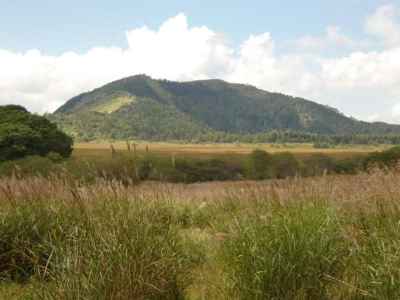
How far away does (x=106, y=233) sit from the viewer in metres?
4.45

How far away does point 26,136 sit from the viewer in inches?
1612

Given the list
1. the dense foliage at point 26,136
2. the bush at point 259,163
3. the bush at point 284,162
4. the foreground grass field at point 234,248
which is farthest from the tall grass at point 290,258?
the bush at point 284,162

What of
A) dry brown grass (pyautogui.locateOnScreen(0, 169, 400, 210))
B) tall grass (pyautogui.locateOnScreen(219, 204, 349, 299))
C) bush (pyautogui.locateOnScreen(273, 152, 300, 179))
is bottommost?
bush (pyautogui.locateOnScreen(273, 152, 300, 179))

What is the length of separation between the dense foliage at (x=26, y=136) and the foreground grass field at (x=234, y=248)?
36458mm

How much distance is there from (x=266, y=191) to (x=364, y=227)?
155cm

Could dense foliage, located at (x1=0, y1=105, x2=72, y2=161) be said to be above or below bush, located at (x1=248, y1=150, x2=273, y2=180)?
above

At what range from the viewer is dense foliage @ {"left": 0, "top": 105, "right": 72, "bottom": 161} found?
39.9 m

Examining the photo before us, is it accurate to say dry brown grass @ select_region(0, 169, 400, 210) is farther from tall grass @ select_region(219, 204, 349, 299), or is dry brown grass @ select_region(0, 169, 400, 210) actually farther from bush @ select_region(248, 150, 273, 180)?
bush @ select_region(248, 150, 273, 180)

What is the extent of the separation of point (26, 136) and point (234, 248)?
3954cm

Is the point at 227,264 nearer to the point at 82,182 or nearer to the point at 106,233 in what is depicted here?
the point at 106,233

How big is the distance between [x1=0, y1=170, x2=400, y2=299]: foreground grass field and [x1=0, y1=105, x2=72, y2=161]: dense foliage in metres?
36.5

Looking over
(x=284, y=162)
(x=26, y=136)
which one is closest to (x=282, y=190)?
(x=26, y=136)

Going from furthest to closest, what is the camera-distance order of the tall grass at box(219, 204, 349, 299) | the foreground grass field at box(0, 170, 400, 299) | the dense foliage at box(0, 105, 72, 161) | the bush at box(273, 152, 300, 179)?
the bush at box(273, 152, 300, 179) → the dense foliage at box(0, 105, 72, 161) → the tall grass at box(219, 204, 349, 299) → the foreground grass field at box(0, 170, 400, 299)

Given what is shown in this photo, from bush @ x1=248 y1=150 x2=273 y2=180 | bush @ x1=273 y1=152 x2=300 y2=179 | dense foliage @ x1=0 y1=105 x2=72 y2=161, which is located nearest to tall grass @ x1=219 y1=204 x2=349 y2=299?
dense foliage @ x1=0 y1=105 x2=72 y2=161
